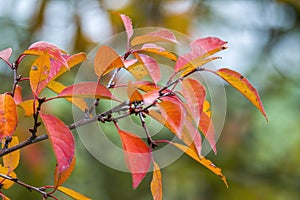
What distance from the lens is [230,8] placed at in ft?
8.29

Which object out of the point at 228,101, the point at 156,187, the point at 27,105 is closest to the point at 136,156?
the point at 156,187

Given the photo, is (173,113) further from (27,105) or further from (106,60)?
(27,105)

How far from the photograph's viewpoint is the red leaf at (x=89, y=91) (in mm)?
517

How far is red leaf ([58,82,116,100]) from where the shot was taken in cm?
52

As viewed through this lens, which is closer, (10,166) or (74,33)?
(10,166)

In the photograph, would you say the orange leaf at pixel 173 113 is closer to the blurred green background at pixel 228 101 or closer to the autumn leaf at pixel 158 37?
the autumn leaf at pixel 158 37

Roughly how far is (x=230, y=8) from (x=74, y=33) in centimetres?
99

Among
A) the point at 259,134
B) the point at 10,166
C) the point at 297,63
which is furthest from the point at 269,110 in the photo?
the point at 10,166

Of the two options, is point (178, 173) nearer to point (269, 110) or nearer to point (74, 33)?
point (269, 110)

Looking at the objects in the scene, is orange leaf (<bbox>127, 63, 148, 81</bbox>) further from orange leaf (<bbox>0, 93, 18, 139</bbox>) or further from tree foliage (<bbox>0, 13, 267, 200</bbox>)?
orange leaf (<bbox>0, 93, 18, 139</bbox>)

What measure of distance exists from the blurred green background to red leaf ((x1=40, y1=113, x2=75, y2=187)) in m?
1.14

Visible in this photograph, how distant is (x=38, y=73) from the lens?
55cm

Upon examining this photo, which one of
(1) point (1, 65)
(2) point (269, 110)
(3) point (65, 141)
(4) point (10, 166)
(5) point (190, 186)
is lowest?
(5) point (190, 186)

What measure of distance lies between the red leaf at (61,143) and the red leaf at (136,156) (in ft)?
0.21
